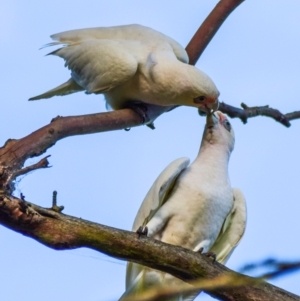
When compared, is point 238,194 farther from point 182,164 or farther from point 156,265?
point 156,265

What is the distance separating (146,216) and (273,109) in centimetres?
148

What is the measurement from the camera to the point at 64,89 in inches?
191

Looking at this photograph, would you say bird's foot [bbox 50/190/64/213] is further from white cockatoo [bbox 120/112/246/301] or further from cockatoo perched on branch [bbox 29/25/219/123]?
cockatoo perched on branch [bbox 29/25/219/123]

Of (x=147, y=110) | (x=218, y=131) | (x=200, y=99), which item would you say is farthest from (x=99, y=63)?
(x=218, y=131)

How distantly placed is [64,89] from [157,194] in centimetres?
148

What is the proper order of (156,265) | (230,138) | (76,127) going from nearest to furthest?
(156,265) < (76,127) < (230,138)

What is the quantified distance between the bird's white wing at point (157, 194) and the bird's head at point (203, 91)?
1.72 feet

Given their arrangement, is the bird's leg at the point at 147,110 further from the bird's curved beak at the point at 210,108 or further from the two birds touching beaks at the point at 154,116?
the bird's curved beak at the point at 210,108

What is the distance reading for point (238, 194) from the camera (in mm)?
4340

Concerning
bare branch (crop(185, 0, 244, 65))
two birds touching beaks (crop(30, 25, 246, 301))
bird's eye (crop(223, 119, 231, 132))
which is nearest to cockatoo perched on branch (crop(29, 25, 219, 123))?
two birds touching beaks (crop(30, 25, 246, 301))

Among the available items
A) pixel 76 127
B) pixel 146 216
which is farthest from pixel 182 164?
pixel 76 127

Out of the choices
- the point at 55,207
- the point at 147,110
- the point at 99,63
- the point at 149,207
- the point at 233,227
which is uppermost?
the point at 99,63

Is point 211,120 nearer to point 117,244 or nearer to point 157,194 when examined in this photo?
point 157,194

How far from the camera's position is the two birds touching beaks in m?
3.97
